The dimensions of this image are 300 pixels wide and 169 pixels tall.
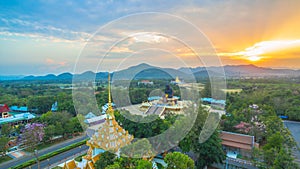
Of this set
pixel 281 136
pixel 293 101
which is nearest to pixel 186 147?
pixel 281 136

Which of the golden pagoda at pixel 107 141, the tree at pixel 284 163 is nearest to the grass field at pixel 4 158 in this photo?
the golden pagoda at pixel 107 141

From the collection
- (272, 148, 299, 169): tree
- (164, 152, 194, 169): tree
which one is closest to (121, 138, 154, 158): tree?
(164, 152, 194, 169): tree

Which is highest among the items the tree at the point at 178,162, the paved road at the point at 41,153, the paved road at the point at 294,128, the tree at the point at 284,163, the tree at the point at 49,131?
the tree at the point at 178,162

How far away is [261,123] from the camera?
14.3m

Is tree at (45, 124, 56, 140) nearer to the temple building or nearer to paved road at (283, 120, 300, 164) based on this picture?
the temple building

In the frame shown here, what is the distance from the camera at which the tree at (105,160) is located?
23.7 feet

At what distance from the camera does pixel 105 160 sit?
7316mm

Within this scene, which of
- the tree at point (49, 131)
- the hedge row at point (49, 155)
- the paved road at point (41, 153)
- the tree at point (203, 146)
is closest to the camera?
the tree at point (203, 146)

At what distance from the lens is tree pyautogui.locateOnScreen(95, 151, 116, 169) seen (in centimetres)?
722

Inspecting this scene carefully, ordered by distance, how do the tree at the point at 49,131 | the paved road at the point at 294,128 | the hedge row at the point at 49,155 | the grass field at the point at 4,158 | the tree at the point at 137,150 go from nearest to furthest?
1. the tree at the point at 137,150
2. the hedge row at the point at 49,155
3. the grass field at the point at 4,158
4. the tree at the point at 49,131
5. the paved road at the point at 294,128

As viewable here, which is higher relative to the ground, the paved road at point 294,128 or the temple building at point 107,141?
the temple building at point 107,141

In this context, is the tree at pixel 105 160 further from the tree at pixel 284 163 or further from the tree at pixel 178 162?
the tree at pixel 284 163

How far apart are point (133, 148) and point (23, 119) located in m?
18.3

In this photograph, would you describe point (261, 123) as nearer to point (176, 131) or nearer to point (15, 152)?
point (176, 131)
